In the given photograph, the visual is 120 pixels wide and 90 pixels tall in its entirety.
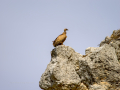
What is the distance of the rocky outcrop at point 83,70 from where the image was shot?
8000 mm

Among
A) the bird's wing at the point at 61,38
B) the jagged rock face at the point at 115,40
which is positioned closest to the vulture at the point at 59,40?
the bird's wing at the point at 61,38

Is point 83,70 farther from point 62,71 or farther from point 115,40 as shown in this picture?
point 115,40

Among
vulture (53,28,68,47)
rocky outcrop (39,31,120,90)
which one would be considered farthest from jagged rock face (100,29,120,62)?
vulture (53,28,68,47)

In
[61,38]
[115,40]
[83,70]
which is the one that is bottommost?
[83,70]

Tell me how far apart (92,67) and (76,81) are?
1074 mm

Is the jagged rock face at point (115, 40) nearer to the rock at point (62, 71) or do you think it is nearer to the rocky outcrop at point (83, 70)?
the rocky outcrop at point (83, 70)

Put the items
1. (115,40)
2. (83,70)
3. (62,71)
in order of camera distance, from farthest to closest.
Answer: (115,40) → (62,71) → (83,70)

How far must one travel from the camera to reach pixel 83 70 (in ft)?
28.5

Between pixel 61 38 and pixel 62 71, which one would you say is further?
pixel 61 38

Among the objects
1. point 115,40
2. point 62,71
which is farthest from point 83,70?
point 115,40

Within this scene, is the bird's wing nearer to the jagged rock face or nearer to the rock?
the rock

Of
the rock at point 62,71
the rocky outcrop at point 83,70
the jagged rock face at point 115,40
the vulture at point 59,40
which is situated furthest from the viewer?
the vulture at point 59,40

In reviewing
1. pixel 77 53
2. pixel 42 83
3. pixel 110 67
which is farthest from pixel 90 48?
pixel 42 83

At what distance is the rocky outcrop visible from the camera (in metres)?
8.00
